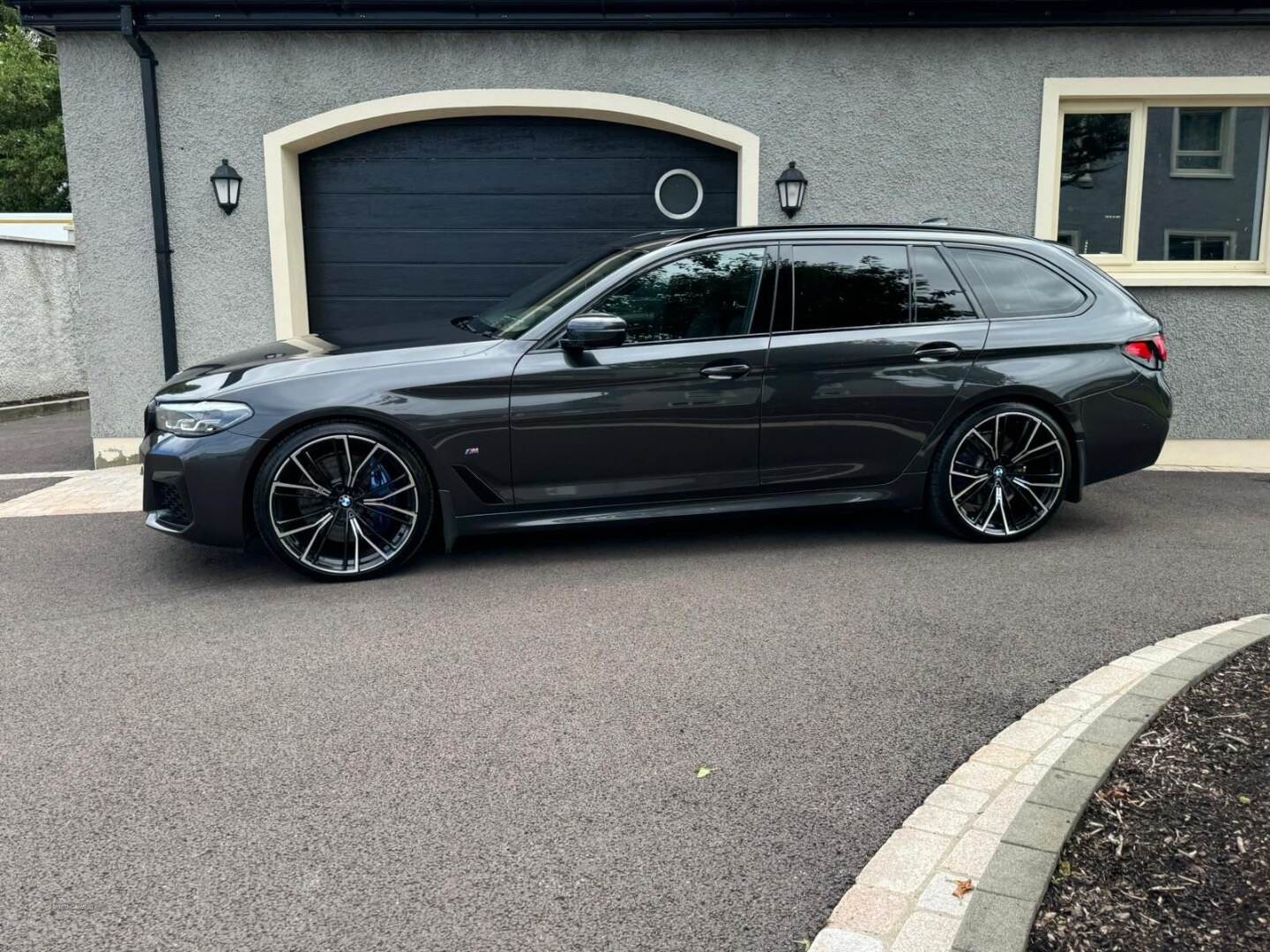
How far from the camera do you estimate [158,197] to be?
8.64 metres

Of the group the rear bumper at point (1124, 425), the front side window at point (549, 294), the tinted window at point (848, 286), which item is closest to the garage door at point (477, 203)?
the front side window at point (549, 294)

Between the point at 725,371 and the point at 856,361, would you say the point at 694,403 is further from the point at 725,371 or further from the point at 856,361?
the point at 856,361

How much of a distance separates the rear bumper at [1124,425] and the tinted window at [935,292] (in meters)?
0.83

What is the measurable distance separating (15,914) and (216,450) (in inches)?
114

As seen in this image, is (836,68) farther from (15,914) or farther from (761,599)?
(15,914)

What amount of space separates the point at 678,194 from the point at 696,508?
4.12 m

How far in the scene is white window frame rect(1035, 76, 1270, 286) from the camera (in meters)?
8.68

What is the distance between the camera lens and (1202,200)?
9148 mm

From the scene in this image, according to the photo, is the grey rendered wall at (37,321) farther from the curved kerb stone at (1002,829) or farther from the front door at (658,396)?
the curved kerb stone at (1002,829)

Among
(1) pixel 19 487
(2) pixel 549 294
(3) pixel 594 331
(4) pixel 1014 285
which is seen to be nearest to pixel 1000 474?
(4) pixel 1014 285

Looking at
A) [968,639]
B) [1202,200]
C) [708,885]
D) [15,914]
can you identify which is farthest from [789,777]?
[1202,200]

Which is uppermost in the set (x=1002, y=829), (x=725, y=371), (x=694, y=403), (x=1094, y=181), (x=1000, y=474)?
(x=1094, y=181)

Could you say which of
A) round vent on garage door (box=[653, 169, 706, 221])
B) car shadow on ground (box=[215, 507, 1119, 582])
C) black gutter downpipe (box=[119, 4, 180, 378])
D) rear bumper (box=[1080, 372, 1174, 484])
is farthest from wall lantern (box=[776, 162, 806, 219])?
black gutter downpipe (box=[119, 4, 180, 378])

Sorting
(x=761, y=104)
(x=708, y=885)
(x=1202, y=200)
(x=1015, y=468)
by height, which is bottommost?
(x=708, y=885)
